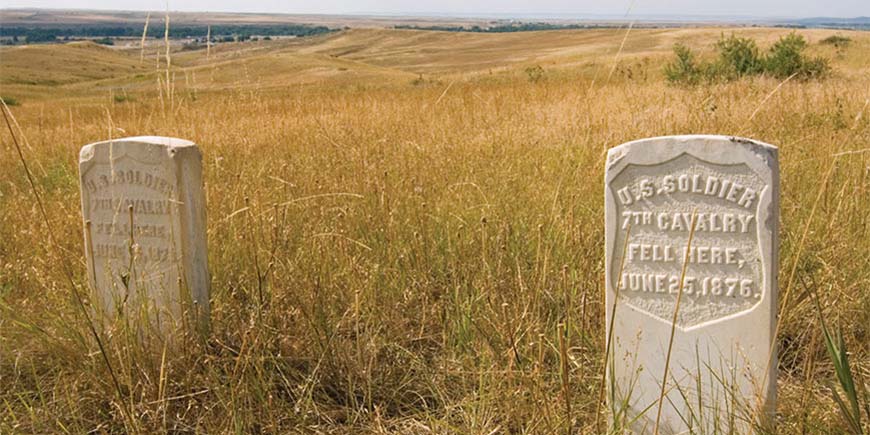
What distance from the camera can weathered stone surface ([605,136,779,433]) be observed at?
2270 millimetres

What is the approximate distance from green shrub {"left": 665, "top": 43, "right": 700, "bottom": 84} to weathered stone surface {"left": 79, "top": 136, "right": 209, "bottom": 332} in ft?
33.6

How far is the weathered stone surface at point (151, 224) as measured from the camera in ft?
10.1

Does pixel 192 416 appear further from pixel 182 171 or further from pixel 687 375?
pixel 687 375

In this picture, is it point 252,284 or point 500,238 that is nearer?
point 252,284

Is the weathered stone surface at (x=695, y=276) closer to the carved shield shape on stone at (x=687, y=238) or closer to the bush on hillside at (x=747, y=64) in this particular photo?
the carved shield shape on stone at (x=687, y=238)

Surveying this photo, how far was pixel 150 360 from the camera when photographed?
9.38ft

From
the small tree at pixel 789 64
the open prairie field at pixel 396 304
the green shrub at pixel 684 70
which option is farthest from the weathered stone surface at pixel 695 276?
the small tree at pixel 789 64

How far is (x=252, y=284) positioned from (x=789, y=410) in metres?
2.30

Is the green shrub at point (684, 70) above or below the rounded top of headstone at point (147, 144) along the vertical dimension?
below

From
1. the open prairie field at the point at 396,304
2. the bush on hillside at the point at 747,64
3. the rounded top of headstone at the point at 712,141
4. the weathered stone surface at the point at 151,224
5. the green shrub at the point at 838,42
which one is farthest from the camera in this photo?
the green shrub at the point at 838,42

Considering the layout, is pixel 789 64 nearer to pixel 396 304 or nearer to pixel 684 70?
pixel 684 70

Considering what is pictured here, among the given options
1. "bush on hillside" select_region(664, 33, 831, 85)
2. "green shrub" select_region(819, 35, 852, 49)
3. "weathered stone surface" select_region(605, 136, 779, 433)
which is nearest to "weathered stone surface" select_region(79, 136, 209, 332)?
"weathered stone surface" select_region(605, 136, 779, 433)

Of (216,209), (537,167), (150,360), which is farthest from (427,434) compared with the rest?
(537,167)

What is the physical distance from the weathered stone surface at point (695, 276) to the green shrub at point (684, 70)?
10147mm
